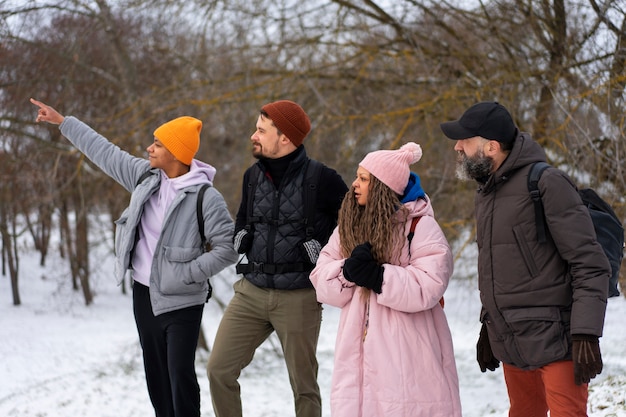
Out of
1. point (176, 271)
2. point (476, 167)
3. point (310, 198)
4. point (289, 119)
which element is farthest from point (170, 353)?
point (476, 167)

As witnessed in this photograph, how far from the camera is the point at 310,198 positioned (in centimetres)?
376

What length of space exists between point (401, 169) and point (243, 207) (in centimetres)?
104

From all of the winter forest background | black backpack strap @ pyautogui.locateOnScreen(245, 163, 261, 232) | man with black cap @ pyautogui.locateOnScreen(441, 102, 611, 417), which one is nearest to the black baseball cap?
man with black cap @ pyautogui.locateOnScreen(441, 102, 611, 417)

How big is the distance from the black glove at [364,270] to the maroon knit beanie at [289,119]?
3.40ft

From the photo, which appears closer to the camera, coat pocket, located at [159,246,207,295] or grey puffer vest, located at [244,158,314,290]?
grey puffer vest, located at [244,158,314,290]

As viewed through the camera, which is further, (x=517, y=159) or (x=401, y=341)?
(x=401, y=341)

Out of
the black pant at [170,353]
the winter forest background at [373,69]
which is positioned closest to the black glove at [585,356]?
the black pant at [170,353]

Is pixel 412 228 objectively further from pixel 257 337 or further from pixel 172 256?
pixel 172 256

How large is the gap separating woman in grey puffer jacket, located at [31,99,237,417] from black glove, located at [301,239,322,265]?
0.48 metres

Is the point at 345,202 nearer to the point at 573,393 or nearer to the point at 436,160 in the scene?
the point at 573,393

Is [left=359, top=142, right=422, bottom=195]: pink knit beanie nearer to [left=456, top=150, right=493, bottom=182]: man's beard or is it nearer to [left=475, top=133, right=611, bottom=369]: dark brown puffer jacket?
[left=456, top=150, right=493, bottom=182]: man's beard

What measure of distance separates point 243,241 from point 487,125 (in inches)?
56.2

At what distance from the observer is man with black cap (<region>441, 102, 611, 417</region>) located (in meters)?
2.69

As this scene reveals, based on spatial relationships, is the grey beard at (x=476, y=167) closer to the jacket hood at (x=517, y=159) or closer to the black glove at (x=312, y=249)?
the jacket hood at (x=517, y=159)
